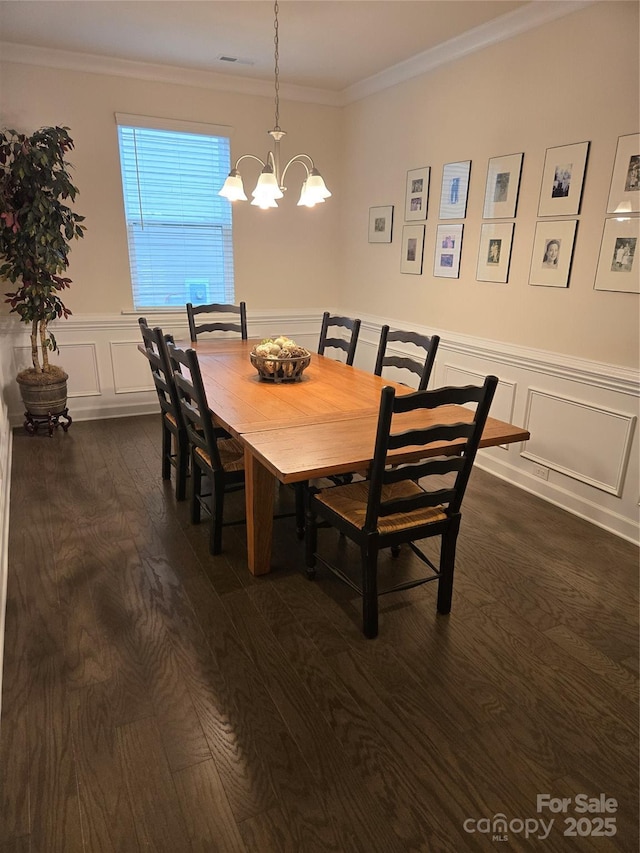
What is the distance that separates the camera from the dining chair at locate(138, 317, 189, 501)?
8.96 feet

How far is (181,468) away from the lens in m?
3.08

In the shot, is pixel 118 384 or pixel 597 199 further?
pixel 118 384

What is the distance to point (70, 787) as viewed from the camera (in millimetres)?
1474

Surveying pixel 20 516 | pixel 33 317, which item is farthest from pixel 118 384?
pixel 20 516

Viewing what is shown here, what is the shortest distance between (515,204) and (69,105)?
3332 millimetres

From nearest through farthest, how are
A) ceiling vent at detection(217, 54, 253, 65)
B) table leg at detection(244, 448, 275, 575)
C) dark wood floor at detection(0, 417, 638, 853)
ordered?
dark wood floor at detection(0, 417, 638, 853), table leg at detection(244, 448, 275, 575), ceiling vent at detection(217, 54, 253, 65)

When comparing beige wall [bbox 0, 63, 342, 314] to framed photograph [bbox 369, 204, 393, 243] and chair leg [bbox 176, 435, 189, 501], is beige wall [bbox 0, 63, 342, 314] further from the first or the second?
chair leg [bbox 176, 435, 189, 501]

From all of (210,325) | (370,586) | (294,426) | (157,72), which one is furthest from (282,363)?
(157,72)

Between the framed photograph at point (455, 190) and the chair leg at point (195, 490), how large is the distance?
2.52 meters

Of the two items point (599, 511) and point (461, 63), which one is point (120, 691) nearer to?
point (599, 511)

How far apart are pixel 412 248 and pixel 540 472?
6.74ft

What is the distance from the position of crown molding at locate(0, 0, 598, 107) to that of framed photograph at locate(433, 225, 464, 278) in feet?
3.60

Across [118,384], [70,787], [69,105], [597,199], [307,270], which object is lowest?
[70,787]

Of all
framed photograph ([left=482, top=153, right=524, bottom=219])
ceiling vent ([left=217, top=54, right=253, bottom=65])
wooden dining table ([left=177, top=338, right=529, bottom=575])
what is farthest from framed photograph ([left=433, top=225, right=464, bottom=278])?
ceiling vent ([left=217, top=54, right=253, bottom=65])
